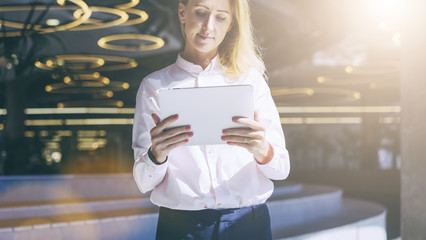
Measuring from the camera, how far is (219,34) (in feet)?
4.31

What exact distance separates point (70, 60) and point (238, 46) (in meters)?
9.92

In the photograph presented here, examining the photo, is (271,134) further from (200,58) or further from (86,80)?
(86,80)

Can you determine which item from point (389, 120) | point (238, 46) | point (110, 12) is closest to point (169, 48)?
point (110, 12)

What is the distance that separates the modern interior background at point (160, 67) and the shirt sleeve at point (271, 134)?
77cm

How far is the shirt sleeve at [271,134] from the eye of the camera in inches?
49.1

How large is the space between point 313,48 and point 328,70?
222 inches

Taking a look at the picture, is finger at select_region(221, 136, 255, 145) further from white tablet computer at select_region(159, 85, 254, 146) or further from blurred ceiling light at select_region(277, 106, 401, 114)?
blurred ceiling light at select_region(277, 106, 401, 114)

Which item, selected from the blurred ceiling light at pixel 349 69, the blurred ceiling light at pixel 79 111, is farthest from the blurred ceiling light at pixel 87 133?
the blurred ceiling light at pixel 349 69

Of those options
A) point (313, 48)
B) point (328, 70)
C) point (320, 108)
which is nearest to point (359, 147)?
point (320, 108)

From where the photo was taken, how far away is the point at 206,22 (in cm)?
128

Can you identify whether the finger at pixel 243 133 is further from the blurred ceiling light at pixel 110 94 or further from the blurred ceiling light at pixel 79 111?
the blurred ceiling light at pixel 79 111

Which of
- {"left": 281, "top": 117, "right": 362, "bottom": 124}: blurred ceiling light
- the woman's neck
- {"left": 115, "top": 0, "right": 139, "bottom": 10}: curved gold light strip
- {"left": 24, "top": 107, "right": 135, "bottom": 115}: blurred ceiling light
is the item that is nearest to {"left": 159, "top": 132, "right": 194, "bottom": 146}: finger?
the woman's neck

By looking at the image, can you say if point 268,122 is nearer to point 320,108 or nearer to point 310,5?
point 310,5

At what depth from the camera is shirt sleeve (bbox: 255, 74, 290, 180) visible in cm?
125
